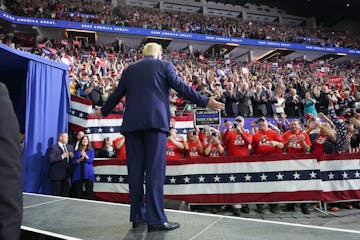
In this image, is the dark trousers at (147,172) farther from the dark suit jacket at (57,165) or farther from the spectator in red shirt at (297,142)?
the spectator in red shirt at (297,142)

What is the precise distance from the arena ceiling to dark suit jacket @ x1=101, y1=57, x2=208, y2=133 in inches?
1256

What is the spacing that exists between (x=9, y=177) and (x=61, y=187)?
18.2ft

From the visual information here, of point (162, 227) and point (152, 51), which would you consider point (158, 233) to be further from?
point (152, 51)

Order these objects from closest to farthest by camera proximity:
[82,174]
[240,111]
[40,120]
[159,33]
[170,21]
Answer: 1. [82,174]
2. [40,120]
3. [240,111]
4. [159,33]
5. [170,21]

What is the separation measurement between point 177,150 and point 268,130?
182 cm

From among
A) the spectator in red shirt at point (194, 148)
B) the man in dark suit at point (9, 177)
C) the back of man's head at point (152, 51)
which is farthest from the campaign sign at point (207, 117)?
the man in dark suit at point (9, 177)

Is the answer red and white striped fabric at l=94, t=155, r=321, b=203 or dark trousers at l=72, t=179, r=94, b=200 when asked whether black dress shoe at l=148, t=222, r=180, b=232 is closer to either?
red and white striped fabric at l=94, t=155, r=321, b=203

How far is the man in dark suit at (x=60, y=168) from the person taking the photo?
5.69 m

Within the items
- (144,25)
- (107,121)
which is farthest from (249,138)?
(144,25)

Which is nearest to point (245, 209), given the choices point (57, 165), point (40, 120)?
point (57, 165)

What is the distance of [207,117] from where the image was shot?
5.75 meters

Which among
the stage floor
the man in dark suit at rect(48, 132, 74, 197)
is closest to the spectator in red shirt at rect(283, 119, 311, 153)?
the stage floor

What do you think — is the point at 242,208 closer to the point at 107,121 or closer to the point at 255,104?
the point at 107,121

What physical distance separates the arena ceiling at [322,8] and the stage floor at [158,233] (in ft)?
105
